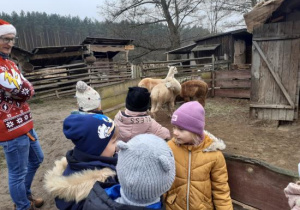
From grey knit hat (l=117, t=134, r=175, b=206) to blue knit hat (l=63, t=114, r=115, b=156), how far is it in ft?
1.34

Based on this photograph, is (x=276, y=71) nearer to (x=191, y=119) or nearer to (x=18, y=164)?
(x=191, y=119)

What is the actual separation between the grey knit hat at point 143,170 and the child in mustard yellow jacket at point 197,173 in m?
0.60

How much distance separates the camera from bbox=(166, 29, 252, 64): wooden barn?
1430 cm

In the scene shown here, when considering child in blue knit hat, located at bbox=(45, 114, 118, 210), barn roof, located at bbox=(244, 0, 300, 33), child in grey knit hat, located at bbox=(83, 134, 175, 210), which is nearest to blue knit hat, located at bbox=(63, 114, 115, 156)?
child in blue knit hat, located at bbox=(45, 114, 118, 210)

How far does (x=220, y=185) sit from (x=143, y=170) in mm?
847

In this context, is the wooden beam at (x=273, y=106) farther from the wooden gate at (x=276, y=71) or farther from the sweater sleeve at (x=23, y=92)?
the sweater sleeve at (x=23, y=92)

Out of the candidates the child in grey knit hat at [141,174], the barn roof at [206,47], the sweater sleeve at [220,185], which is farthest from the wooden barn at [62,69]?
the child in grey knit hat at [141,174]

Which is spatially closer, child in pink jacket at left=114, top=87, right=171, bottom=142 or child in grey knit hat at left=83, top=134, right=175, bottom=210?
child in grey knit hat at left=83, top=134, right=175, bottom=210

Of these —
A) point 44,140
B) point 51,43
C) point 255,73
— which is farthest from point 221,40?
point 51,43

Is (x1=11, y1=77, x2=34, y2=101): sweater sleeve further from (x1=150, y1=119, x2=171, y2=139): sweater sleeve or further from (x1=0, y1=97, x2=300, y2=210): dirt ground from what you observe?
(x1=0, y1=97, x2=300, y2=210): dirt ground

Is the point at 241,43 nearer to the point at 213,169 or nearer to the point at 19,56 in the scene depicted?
the point at 19,56

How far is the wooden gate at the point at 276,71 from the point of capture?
5152 millimetres

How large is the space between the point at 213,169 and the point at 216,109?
6.21 meters

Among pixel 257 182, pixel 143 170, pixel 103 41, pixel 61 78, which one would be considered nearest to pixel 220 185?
pixel 257 182
